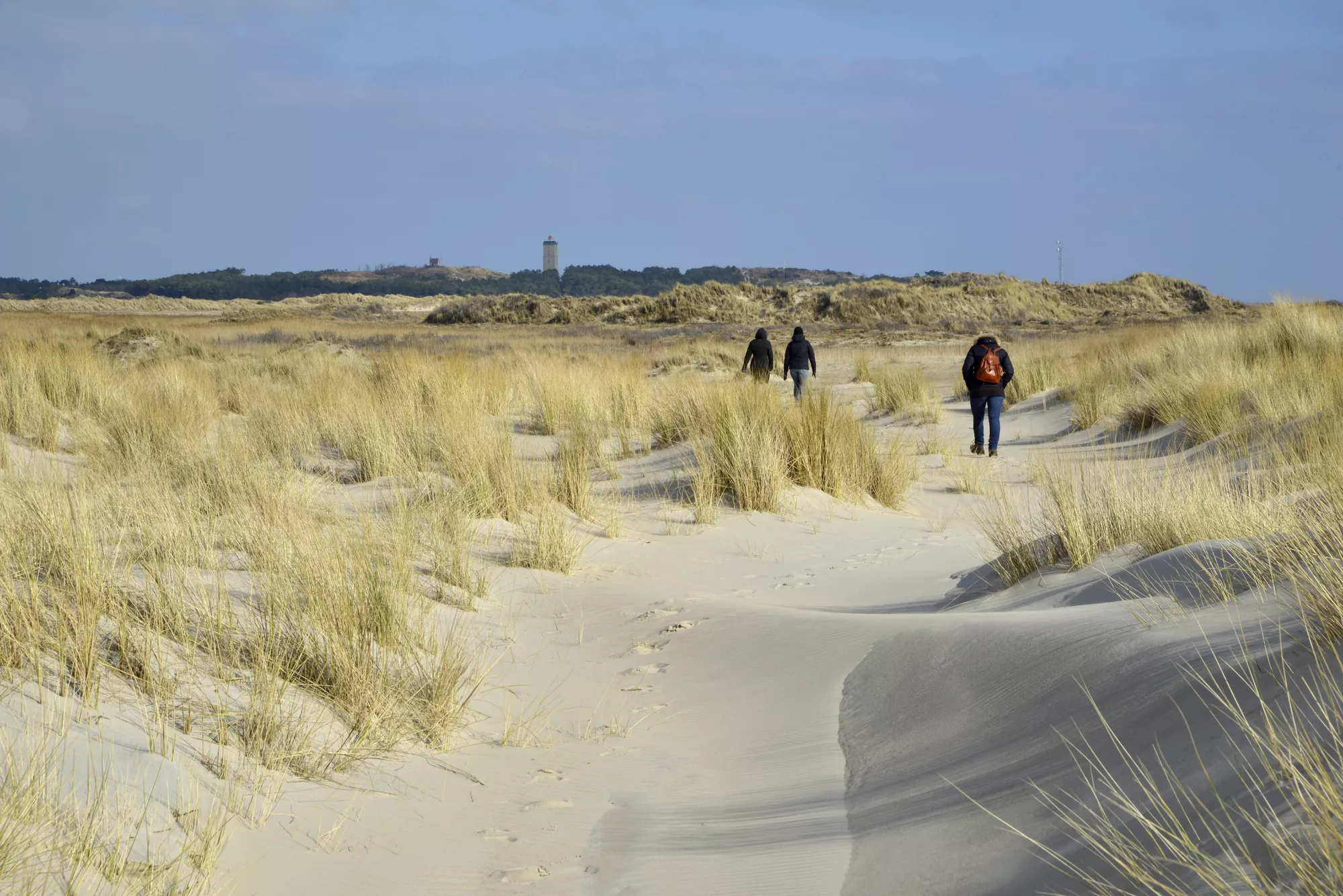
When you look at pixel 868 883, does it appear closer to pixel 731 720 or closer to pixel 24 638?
pixel 731 720

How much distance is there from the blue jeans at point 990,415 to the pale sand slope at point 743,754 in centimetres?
686

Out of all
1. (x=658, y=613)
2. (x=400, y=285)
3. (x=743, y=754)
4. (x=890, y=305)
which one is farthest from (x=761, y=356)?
(x=400, y=285)

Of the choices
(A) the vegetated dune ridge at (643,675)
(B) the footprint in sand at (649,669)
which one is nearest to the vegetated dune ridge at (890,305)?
(A) the vegetated dune ridge at (643,675)

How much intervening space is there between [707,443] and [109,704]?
21.4 ft

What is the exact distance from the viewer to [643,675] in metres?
4.78

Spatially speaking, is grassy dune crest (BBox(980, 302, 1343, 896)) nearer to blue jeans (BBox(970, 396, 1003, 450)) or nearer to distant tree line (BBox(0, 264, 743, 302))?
blue jeans (BBox(970, 396, 1003, 450))

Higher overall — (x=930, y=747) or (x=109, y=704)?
(x=109, y=704)

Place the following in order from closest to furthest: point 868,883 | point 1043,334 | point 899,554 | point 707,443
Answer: point 868,883, point 899,554, point 707,443, point 1043,334

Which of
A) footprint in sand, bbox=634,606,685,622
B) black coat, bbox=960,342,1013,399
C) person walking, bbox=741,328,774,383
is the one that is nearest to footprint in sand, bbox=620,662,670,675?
footprint in sand, bbox=634,606,685,622

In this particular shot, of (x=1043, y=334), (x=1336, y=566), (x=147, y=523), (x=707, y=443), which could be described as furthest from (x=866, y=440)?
(x=1043, y=334)

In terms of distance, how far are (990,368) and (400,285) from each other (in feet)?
378

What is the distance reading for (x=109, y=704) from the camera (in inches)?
132

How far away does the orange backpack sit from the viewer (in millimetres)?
11938

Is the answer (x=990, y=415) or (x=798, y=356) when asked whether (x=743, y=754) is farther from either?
(x=798, y=356)
